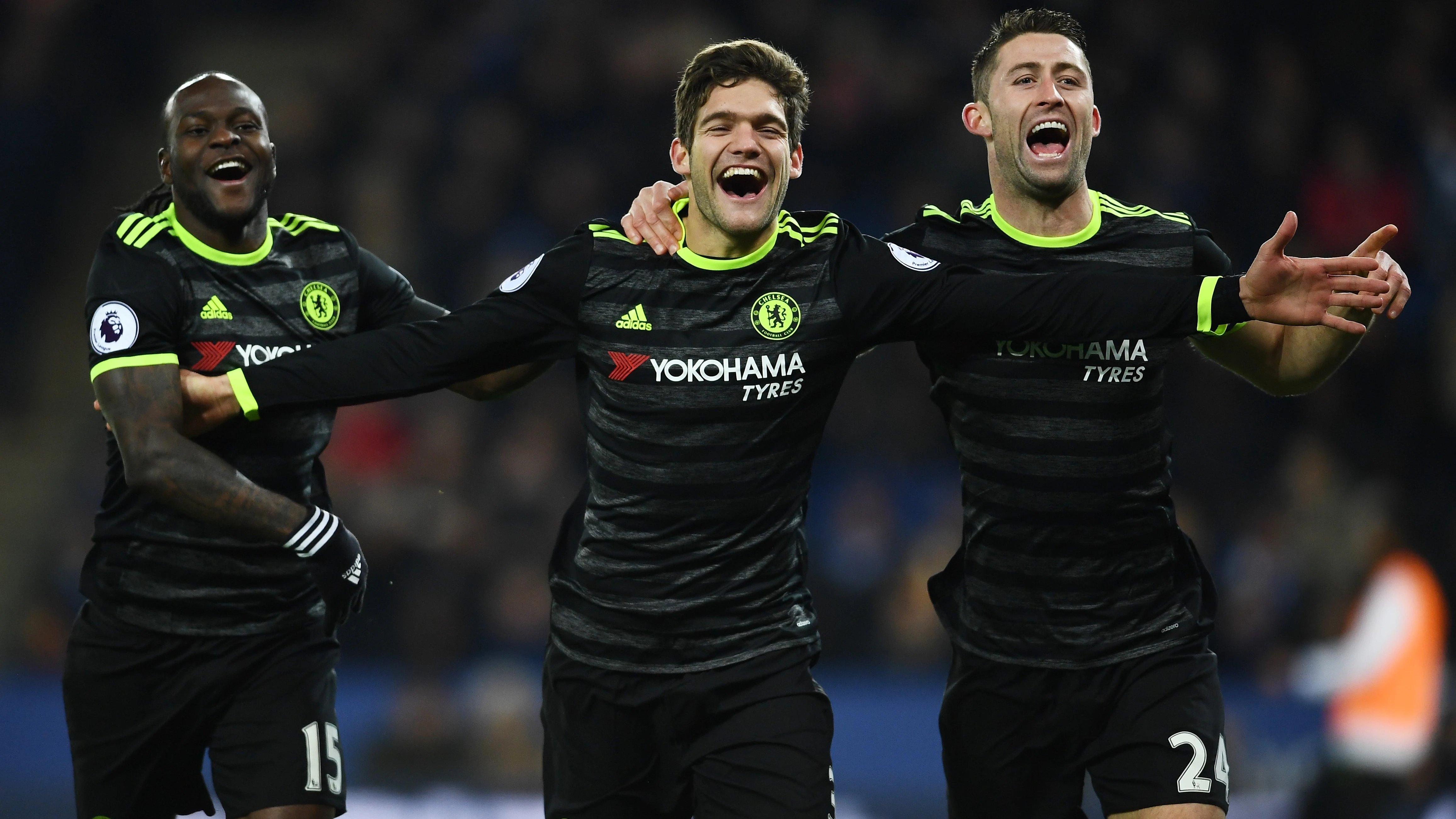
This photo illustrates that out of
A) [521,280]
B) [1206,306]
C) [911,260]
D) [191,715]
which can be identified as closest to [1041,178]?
[911,260]

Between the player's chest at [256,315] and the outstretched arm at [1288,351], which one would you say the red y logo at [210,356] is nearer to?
the player's chest at [256,315]

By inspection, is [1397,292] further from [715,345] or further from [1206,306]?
[715,345]

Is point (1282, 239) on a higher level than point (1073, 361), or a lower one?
higher

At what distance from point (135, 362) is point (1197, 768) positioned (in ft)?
8.70

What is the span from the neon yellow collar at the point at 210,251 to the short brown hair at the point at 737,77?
1164 mm

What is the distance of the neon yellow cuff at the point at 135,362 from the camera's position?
3.72 metres

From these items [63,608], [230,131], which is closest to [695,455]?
[230,131]

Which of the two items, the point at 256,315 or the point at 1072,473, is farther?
the point at 256,315

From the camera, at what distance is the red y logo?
154 inches

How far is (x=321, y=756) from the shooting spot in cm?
388

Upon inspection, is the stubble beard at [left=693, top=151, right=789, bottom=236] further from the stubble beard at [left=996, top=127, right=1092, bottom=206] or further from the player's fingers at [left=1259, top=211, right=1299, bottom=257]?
the player's fingers at [left=1259, top=211, right=1299, bottom=257]

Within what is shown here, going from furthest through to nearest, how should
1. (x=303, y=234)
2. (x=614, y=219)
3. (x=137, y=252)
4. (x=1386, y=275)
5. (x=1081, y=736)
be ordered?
(x=614, y=219) → (x=303, y=234) → (x=137, y=252) → (x=1081, y=736) → (x=1386, y=275)

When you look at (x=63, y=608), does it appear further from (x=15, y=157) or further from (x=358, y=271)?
(x=358, y=271)

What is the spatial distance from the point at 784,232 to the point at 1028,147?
27.8 inches
